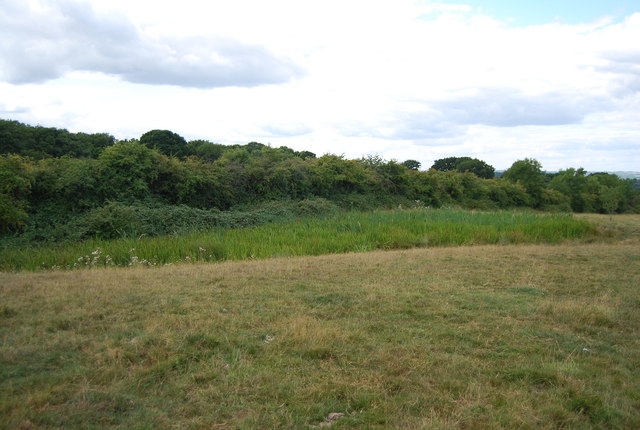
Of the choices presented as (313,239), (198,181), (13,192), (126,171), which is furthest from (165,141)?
(313,239)

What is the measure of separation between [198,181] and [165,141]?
11356 millimetres

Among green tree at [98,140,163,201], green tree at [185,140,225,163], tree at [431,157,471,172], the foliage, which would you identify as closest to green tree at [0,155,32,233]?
green tree at [98,140,163,201]

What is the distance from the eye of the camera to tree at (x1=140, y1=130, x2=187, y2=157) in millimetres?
26734

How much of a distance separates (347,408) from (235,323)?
213 centimetres

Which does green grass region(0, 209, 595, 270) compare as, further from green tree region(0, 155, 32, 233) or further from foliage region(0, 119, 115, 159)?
foliage region(0, 119, 115, 159)

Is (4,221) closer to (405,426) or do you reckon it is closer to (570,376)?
(405,426)

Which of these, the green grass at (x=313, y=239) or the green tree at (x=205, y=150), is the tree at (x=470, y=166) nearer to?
the green tree at (x=205, y=150)

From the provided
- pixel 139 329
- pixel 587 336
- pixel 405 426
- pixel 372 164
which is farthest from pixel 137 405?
pixel 372 164

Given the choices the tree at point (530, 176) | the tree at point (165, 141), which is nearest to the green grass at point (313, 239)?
the tree at point (165, 141)

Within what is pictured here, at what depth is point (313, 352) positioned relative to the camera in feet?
15.4

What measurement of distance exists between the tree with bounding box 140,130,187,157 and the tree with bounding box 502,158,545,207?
23543 mm

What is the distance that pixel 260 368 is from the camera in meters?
4.35

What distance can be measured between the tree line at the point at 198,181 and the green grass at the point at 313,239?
101 inches

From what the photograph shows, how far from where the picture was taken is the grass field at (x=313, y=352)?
3.66 metres
